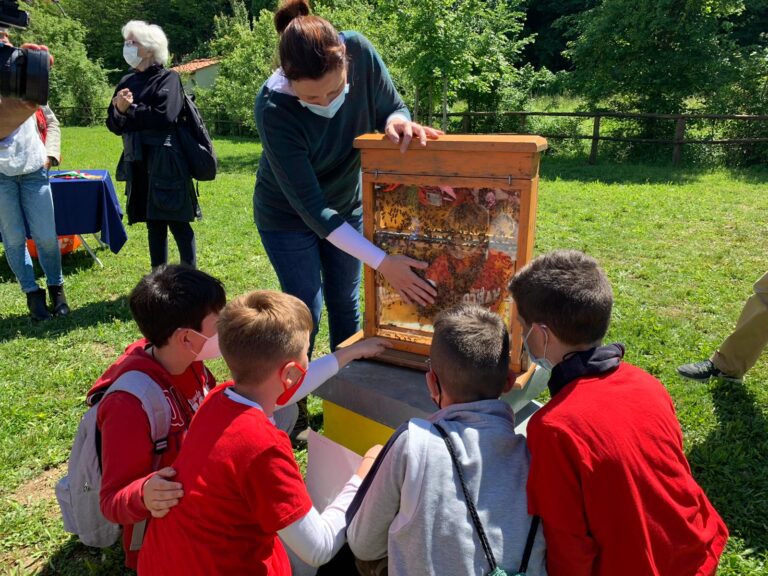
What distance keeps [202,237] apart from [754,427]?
20.9ft

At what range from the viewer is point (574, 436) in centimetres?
151

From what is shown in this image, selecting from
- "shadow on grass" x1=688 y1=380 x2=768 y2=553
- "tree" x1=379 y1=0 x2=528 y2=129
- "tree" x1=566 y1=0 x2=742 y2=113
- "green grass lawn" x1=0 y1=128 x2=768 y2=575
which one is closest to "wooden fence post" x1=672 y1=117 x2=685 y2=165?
"tree" x1=566 y1=0 x2=742 y2=113

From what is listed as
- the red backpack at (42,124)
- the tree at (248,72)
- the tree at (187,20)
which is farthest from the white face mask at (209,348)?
the tree at (187,20)

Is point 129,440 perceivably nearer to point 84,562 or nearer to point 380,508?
point 380,508

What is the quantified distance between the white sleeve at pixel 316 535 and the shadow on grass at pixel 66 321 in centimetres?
379

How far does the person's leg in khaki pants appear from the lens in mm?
3621

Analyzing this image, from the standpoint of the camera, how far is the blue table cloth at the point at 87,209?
19.6 ft

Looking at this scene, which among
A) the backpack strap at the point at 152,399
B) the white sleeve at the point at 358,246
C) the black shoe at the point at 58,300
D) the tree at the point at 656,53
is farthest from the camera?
the tree at the point at 656,53

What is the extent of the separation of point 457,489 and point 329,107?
1674mm

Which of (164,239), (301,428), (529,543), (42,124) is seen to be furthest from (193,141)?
(529,543)

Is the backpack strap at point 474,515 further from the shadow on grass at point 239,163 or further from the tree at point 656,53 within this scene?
the tree at point 656,53

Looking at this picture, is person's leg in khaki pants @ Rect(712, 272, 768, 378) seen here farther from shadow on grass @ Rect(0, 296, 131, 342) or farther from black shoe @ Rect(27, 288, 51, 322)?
black shoe @ Rect(27, 288, 51, 322)

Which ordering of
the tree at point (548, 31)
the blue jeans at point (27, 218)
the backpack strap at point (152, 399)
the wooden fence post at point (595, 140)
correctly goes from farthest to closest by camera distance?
the tree at point (548, 31)
the wooden fence post at point (595, 140)
the blue jeans at point (27, 218)
the backpack strap at point (152, 399)

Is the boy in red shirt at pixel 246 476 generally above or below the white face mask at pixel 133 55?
below
